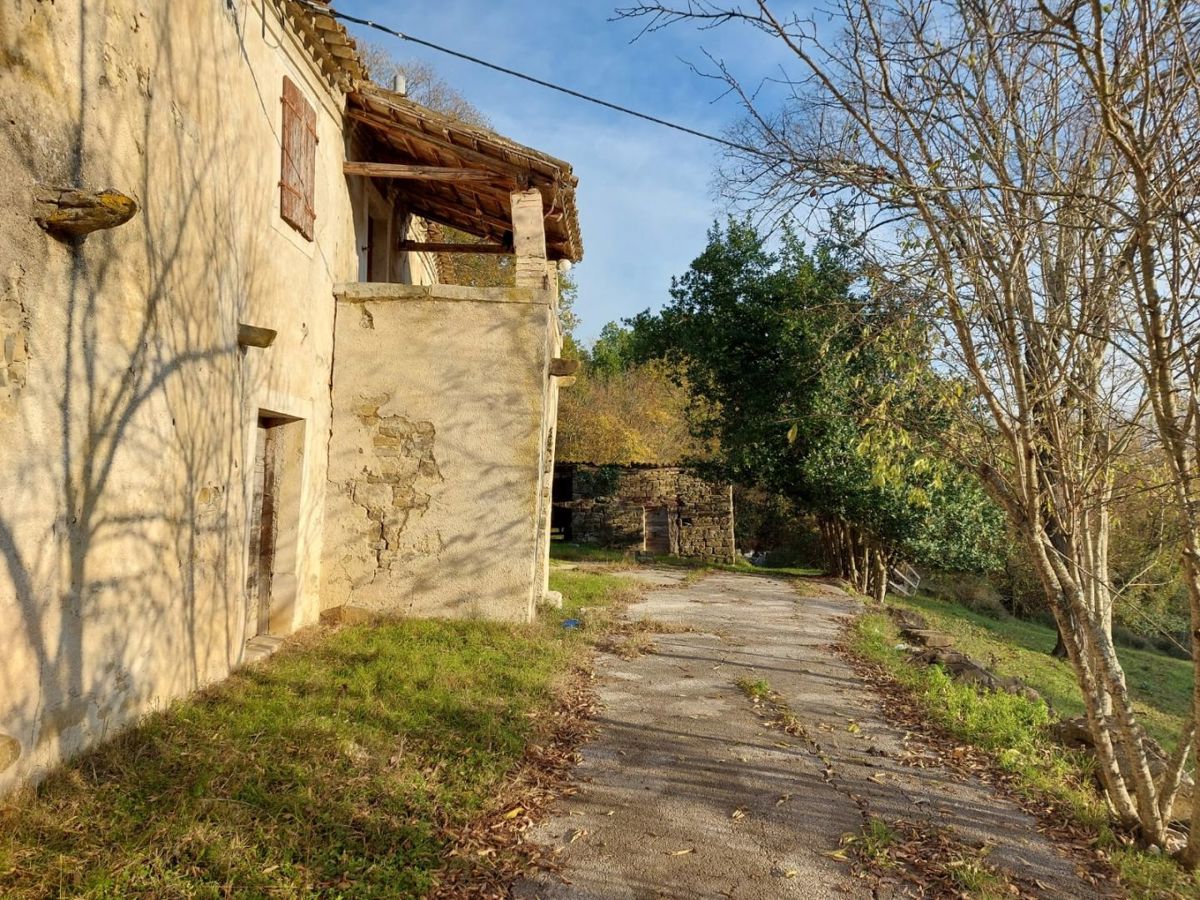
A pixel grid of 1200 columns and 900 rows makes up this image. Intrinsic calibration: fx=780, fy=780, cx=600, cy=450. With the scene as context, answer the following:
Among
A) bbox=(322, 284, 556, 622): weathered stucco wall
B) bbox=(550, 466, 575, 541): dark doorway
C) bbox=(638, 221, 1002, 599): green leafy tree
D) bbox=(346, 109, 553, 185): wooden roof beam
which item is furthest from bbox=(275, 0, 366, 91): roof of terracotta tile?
bbox=(550, 466, 575, 541): dark doorway

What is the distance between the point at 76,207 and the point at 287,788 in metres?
2.81

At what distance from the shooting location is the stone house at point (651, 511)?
2011 cm

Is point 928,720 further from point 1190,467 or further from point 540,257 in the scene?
point 540,257

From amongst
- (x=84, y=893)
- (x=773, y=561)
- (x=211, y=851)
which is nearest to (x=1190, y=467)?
(x=211, y=851)

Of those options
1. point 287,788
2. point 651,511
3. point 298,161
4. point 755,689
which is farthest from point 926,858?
point 651,511

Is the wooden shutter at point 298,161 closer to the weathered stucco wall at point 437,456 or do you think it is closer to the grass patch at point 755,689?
the weathered stucco wall at point 437,456

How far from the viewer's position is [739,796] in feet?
14.1

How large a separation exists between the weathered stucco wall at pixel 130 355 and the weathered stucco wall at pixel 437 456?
1.50 m

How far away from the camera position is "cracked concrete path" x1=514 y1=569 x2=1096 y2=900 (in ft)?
11.4

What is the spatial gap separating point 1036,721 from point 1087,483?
299 centimetres

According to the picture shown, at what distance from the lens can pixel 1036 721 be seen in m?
6.31

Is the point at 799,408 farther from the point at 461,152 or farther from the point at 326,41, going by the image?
the point at 326,41

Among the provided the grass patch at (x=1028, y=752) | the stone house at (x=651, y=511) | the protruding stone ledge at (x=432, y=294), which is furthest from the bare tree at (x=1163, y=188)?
the stone house at (x=651, y=511)

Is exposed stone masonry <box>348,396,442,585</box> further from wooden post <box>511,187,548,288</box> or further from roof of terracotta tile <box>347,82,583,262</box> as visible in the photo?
roof of terracotta tile <box>347,82,583,262</box>
